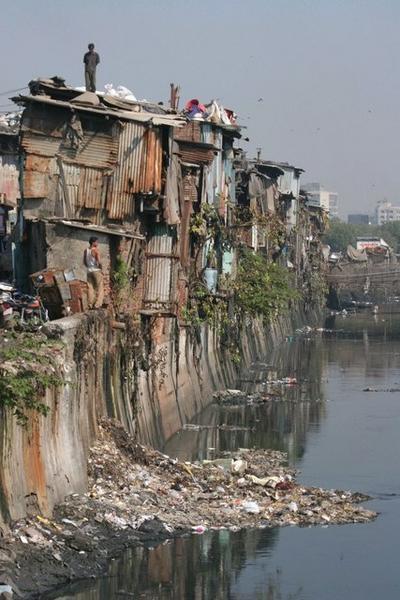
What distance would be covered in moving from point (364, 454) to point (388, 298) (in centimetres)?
7923

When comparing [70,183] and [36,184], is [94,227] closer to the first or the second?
[70,183]

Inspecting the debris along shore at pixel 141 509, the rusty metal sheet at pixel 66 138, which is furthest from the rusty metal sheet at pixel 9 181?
the debris along shore at pixel 141 509

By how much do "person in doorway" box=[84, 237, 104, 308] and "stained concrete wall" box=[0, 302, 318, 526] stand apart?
0.48m

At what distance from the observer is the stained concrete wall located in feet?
64.3

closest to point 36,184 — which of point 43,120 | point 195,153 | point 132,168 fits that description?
point 43,120

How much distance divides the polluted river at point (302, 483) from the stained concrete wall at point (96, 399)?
1.00 meters

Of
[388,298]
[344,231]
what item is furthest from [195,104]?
[344,231]

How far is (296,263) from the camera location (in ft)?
A: 279

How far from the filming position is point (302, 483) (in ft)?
95.3

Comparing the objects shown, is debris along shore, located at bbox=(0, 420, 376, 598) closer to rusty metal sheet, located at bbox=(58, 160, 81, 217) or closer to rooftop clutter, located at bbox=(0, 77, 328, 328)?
rooftop clutter, located at bbox=(0, 77, 328, 328)

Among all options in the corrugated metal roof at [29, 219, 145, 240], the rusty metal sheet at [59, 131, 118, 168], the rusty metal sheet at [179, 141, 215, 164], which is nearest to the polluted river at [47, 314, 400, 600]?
the corrugated metal roof at [29, 219, 145, 240]

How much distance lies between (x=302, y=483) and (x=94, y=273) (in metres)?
6.09

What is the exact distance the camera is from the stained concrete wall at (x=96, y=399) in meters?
19.6

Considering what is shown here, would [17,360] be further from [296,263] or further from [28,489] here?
[296,263]
